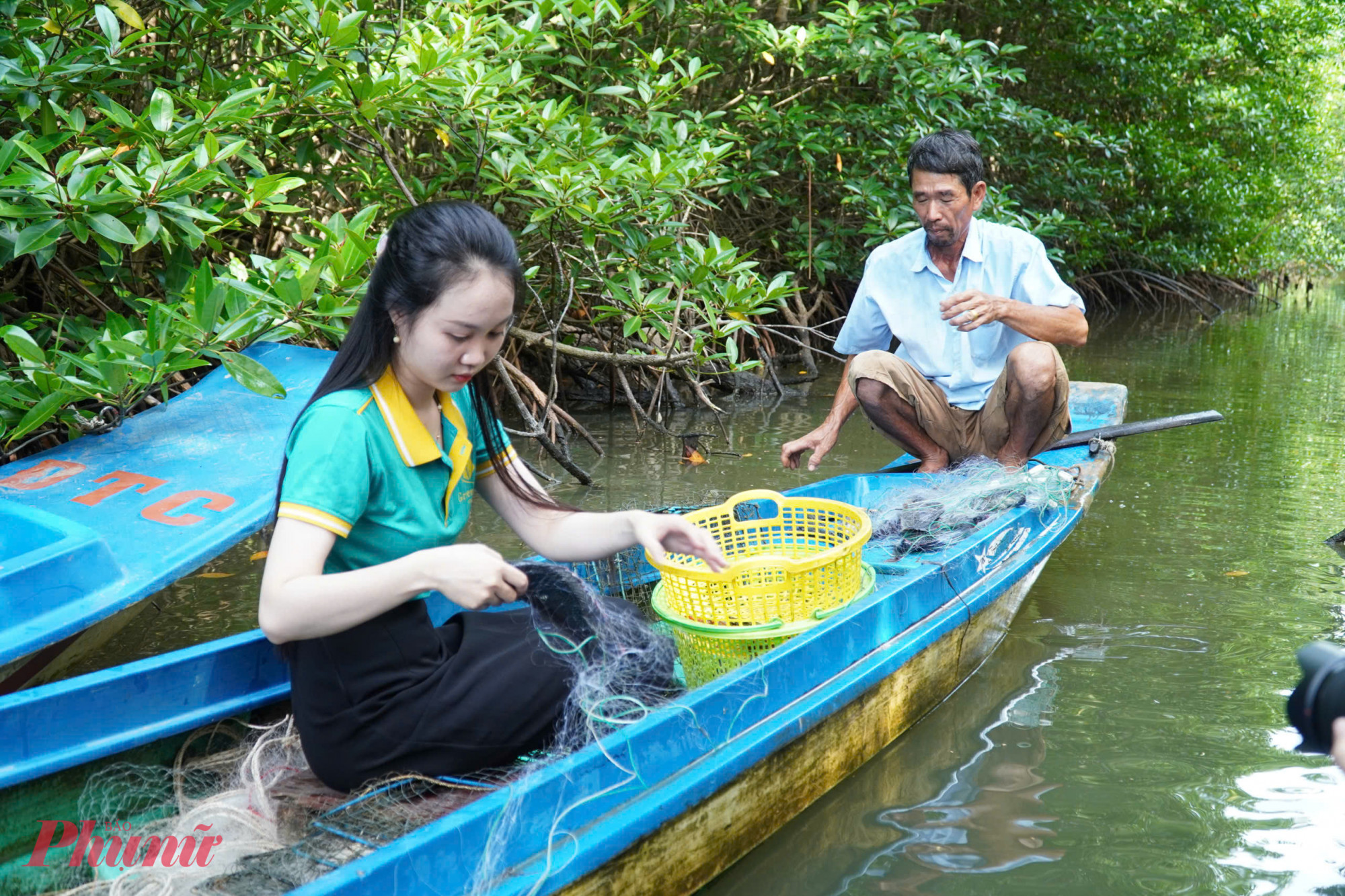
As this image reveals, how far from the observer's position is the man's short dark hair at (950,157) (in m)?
3.88

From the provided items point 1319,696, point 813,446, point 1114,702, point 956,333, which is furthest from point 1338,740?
point 956,333

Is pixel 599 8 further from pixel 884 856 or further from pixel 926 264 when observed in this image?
pixel 884 856

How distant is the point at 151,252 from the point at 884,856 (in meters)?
3.83

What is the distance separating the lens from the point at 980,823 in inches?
104

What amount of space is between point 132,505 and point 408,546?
1420mm

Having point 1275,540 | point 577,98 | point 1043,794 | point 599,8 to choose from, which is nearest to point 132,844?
point 1043,794

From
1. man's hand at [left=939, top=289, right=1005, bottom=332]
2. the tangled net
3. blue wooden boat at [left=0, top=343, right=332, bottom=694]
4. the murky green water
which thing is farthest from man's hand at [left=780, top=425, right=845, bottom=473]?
blue wooden boat at [left=0, top=343, right=332, bottom=694]

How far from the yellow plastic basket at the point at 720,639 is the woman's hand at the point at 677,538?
0.48m

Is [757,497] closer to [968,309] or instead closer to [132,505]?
[968,309]

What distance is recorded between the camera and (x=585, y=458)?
20.3 ft

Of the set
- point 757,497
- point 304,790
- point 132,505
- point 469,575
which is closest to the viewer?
A: point 469,575

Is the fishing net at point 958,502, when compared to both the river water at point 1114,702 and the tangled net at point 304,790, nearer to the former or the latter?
the river water at point 1114,702

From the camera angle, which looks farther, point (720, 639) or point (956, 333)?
point (956, 333)

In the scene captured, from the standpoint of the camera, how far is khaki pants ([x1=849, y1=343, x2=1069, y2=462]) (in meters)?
4.06
